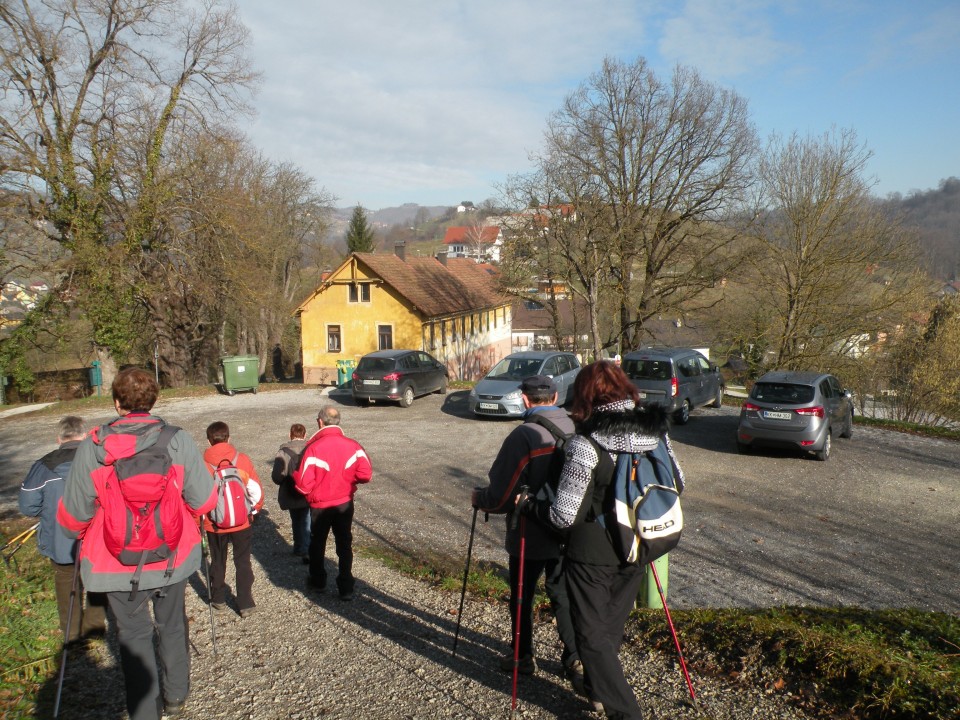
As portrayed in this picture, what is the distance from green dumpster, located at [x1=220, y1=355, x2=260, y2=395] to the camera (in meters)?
21.7

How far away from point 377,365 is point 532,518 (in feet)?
52.1

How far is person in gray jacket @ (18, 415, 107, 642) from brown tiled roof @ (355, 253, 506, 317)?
27353mm

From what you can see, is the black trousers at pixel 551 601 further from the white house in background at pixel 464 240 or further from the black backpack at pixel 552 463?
the white house in background at pixel 464 240

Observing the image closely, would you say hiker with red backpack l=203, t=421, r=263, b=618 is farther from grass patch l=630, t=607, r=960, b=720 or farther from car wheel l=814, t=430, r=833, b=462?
car wheel l=814, t=430, r=833, b=462

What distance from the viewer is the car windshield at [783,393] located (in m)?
12.8

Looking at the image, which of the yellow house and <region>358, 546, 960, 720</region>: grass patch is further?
the yellow house

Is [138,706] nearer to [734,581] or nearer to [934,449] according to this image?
[734,581]

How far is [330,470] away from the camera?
5.43 m

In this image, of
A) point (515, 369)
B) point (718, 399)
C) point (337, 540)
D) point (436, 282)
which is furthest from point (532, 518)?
Result: point (436, 282)

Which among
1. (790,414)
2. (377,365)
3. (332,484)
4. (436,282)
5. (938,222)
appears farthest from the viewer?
(938,222)

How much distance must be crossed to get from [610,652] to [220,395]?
69.2ft

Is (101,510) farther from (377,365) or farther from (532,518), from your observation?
(377,365)

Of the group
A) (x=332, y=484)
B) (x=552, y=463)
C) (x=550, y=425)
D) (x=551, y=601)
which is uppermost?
(x=550, y=425)

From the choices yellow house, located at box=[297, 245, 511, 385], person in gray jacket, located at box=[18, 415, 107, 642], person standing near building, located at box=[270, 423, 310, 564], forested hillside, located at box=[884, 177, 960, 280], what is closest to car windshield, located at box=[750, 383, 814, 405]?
person standing near building, located at box=[270, 423, 310, 564]
